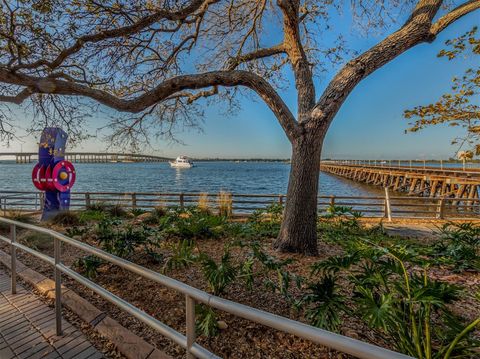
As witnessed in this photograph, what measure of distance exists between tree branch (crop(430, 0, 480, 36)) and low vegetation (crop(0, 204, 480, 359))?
13.0ft

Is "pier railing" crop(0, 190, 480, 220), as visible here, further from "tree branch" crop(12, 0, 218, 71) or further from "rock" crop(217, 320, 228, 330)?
"tree branch" crop(12, 0, 218, 71)

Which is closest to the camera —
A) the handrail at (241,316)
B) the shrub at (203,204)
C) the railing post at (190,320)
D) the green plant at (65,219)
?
the handrail at (241,316)

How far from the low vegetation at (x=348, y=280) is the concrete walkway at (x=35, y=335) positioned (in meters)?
0.78

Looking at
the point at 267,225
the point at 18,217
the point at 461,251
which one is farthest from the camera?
the point at 18,217

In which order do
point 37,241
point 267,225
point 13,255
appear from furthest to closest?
point 267,225, point 37,241, point 13,255

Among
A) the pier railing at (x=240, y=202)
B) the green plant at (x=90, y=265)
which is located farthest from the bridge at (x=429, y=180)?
the green plant at (x=90, y=265)

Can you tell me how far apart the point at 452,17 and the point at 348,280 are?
5223 mm

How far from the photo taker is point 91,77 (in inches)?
225

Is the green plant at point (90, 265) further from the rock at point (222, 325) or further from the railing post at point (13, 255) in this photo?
the rock at point (222, 325)

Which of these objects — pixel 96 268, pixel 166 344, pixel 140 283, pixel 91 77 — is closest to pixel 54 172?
pixel 91 77

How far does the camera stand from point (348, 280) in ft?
11.8

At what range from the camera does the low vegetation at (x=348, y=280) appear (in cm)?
202

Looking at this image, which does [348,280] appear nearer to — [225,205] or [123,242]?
[123,242]

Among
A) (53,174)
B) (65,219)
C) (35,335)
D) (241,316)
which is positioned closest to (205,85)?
(35,335)
